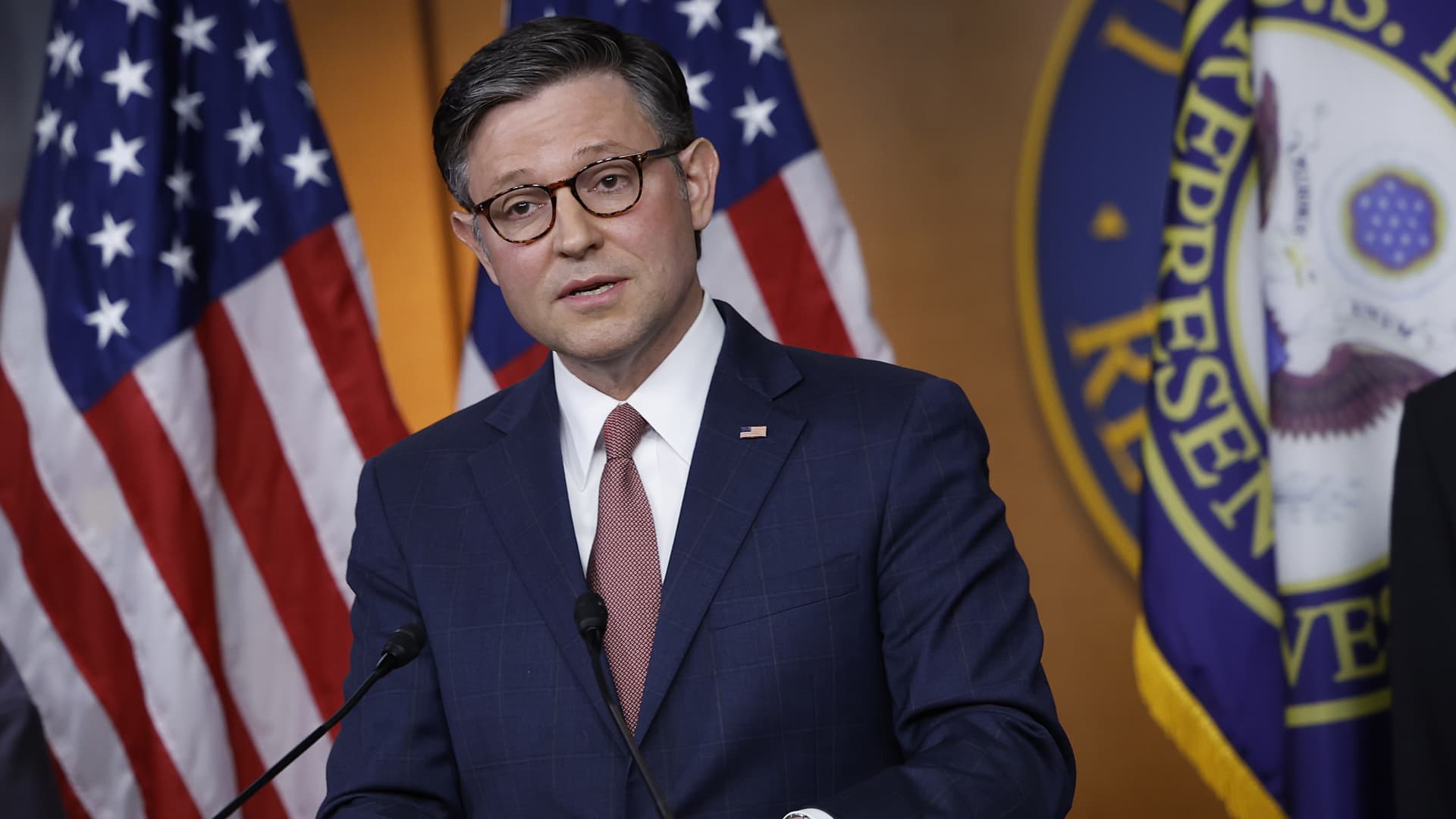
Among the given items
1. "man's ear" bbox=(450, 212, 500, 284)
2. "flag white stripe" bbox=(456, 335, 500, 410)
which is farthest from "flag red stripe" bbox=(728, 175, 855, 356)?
"man's ear" bbox=(450, 212, 500, 284)

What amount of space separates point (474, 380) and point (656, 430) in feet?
4.43

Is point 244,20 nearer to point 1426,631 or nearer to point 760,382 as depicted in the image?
point 760,382

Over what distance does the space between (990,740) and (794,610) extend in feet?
0.81

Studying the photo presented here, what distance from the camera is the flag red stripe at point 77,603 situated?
269 centimetres

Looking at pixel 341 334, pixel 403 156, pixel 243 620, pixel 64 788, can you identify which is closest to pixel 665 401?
pixel 341 334

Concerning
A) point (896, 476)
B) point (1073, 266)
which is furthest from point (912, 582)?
point (1073, 266)

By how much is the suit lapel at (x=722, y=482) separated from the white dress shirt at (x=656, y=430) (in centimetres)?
3

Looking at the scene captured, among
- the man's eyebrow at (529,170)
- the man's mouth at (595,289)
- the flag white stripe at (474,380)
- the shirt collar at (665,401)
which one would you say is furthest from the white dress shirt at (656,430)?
the flag white stripe at (474,380)

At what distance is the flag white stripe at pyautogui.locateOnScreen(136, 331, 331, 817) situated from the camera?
274cm

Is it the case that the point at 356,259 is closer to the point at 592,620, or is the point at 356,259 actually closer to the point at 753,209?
the point at 753,209

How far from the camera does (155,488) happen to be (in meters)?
2.71

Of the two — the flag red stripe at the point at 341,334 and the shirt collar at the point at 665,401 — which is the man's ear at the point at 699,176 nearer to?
the shirt collar at the point at 665,401

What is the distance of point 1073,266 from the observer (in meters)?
3.06

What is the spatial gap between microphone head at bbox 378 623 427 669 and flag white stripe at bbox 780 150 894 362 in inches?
60.7
